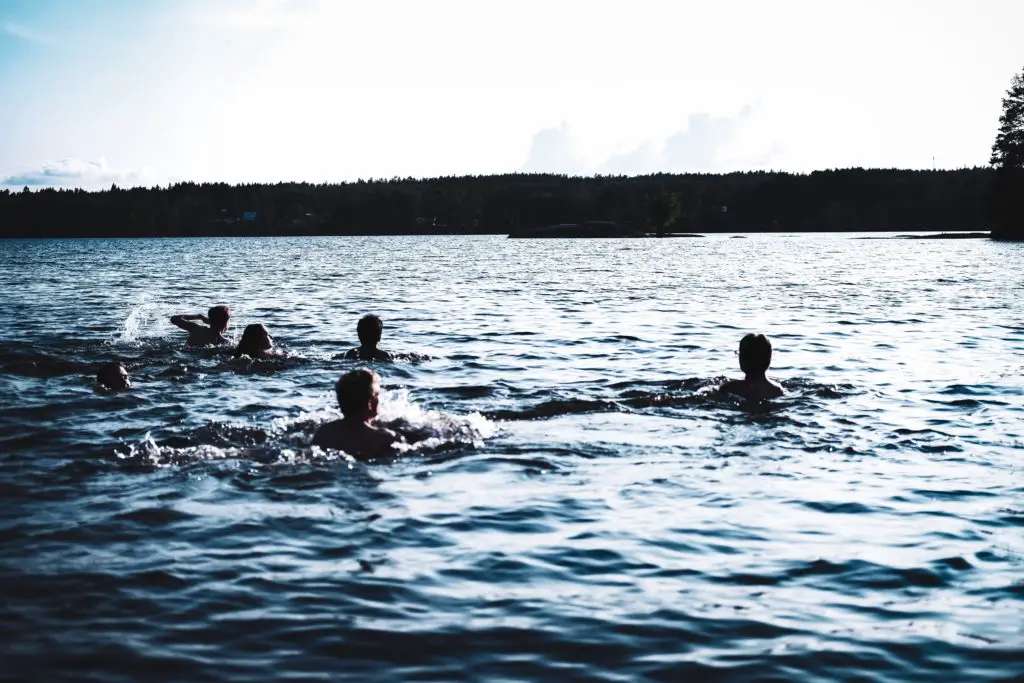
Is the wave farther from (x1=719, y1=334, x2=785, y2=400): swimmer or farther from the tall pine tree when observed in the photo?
the tall pine tree

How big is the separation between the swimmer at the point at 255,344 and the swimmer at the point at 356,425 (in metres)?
7.53

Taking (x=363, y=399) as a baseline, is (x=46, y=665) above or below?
below

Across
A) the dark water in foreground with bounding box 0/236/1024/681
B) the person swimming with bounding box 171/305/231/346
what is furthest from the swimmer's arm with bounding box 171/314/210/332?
the dark water in foreground with bounding box 0/236/1024/681

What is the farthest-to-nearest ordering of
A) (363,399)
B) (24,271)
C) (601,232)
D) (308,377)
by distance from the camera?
(601,232) → (24,271) → (308,377) → (363,399)

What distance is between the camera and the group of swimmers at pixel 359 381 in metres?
10.8

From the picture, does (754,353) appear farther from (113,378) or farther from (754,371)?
(113,378)

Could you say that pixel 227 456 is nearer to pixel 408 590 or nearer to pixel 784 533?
pixel 408 590

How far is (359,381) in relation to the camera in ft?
34.9

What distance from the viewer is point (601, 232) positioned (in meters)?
179

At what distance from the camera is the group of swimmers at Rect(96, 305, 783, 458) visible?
35.3ft

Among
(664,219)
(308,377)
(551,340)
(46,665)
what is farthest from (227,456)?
(664,219)

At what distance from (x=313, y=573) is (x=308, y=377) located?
10.3 meters

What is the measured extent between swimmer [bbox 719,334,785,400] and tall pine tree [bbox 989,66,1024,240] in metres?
92.1

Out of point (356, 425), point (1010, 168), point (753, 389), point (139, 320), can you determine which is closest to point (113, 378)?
point (356, 425)
